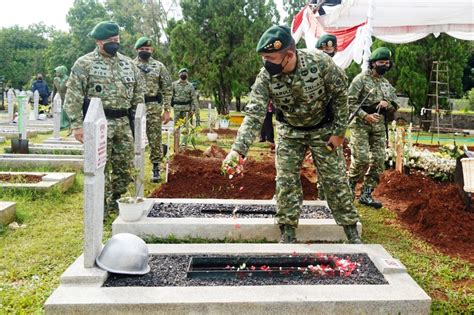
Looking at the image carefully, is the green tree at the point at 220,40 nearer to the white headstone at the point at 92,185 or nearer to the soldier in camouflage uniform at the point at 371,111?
the soldier in camouflage uniform at the point at 371,111

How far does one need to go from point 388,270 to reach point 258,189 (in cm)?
368

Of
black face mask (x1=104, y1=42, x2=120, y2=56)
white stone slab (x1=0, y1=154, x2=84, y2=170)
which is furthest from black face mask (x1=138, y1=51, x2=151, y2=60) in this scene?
black face mask (x1=104, y1=42, x2=120, y2=56)

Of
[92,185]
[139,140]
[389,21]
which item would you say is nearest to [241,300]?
[92,185]

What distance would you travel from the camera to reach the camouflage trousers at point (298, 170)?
433 centimetres

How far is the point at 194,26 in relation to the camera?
68.8ft

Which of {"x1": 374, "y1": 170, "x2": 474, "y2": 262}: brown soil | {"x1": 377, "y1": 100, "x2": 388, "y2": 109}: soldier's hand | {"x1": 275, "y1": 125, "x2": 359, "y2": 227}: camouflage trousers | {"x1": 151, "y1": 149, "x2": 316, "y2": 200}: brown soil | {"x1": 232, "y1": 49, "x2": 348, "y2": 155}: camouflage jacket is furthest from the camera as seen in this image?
{"x1": 151, "y1": 149, "x2": 316, "y2": 200}: brown soil

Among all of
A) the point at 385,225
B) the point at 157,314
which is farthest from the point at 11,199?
the point at 385,225

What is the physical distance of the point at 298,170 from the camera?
446 centimetres

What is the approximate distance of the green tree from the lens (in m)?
20.7

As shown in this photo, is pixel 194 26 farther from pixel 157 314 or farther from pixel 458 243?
pixel 157 314

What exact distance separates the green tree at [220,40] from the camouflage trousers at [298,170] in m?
16.6

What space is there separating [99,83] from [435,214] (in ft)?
13.7

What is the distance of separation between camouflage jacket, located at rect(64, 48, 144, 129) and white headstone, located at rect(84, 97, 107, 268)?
66.0 inches

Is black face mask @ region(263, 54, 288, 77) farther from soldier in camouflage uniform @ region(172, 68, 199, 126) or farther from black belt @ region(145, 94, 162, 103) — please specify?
soldier in camouflage uniform @ region(172, 68, 199, 126)
